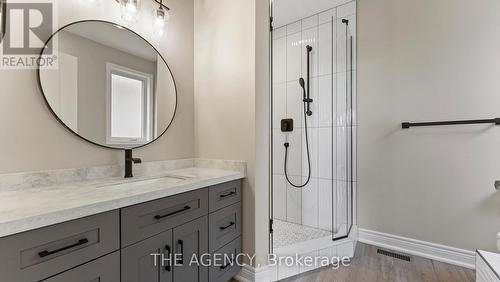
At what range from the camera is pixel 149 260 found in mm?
1101

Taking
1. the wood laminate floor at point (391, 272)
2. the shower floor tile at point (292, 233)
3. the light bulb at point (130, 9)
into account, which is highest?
the light bulb at point (130, 9)

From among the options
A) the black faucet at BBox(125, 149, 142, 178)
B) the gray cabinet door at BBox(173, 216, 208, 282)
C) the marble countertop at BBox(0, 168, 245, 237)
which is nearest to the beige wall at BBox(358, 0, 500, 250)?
the gray cabinet door at BBox(173, 216, 208, 282)

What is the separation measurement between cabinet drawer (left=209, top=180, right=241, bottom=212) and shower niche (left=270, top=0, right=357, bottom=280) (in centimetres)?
75

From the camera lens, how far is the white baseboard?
1927mm

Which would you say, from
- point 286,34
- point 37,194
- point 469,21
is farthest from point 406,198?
point 37,194

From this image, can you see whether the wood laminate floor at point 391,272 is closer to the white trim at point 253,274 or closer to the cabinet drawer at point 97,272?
the white trim at point 253,274

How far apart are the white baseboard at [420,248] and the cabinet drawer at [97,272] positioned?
2.40m

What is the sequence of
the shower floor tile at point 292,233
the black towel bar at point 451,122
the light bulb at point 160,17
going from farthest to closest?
the shower floor tile at point 292,233 < the black towel bar at point 451,122 < the light bulb at point 160,17

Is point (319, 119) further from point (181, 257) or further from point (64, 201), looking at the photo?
point (64, 201)

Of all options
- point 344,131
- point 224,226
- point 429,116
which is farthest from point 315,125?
point 224,226

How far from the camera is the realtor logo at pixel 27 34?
1.13 meters

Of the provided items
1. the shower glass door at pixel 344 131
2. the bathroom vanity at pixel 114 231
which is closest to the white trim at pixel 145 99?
the bathroom vanity at pixel 114 231

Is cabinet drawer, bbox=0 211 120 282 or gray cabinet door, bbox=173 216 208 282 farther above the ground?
cabinet drawer, bbox=0 211 120 282

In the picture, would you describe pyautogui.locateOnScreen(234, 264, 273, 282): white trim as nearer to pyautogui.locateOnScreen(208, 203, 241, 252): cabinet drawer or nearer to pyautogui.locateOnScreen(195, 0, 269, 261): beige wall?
pyautogui.locateOnScreen(195, 0, 269, 261): beige wall
